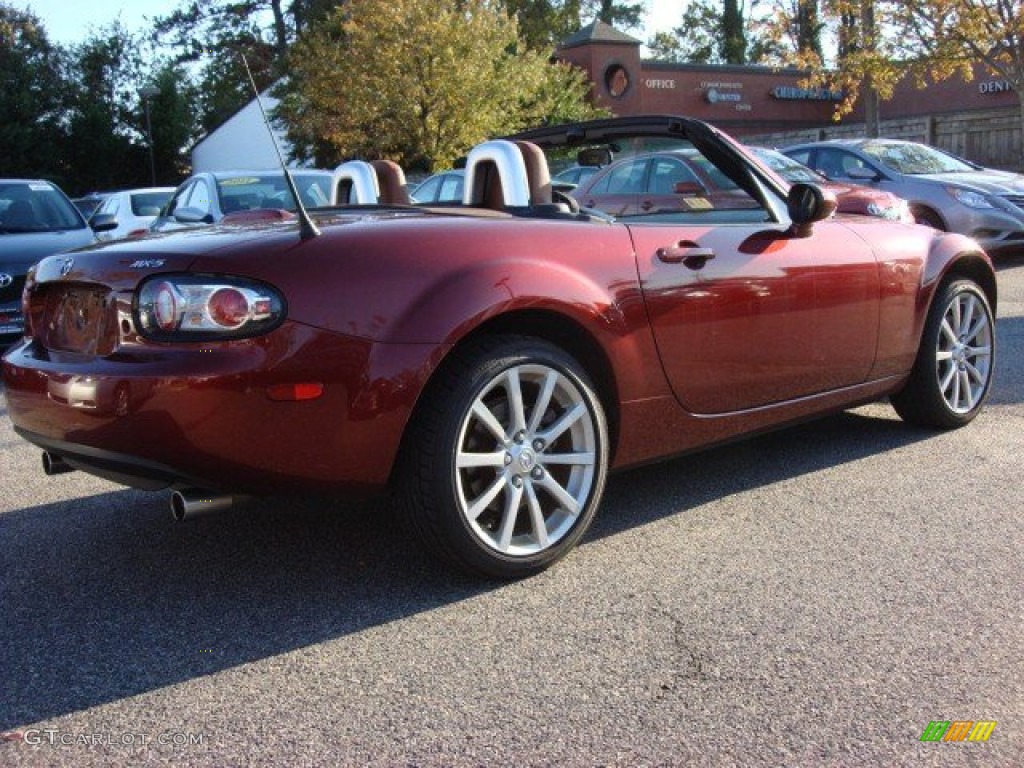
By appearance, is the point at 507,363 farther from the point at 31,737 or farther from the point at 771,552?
the point at 31,737

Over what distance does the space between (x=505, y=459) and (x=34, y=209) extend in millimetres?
8312

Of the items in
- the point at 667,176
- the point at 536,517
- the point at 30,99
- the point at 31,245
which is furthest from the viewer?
the point at 30,99

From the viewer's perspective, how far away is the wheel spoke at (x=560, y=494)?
11.3ft

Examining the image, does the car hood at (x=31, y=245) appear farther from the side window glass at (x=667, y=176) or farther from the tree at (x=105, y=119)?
the tree at (x=105, y=119)

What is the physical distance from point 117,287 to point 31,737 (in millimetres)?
1307

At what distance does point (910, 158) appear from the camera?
13852 mm

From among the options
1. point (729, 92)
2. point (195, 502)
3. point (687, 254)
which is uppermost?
point (729, 92)

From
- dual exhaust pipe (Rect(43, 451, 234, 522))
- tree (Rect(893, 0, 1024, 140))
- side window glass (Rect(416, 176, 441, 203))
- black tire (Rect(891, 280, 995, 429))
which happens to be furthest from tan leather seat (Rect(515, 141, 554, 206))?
tree (Rect(893, 0, 1024, 140))

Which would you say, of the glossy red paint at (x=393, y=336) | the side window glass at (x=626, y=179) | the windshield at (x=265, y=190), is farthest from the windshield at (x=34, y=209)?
the glossy red paint at (x=393, y=336)

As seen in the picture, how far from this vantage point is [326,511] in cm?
419

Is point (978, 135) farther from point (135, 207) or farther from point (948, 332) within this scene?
point (948, 332)

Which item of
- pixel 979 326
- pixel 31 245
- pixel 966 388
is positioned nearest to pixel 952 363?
pixel 966 388

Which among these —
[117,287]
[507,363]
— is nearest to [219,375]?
[117,287]

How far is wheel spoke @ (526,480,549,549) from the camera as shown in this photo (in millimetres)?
3414
